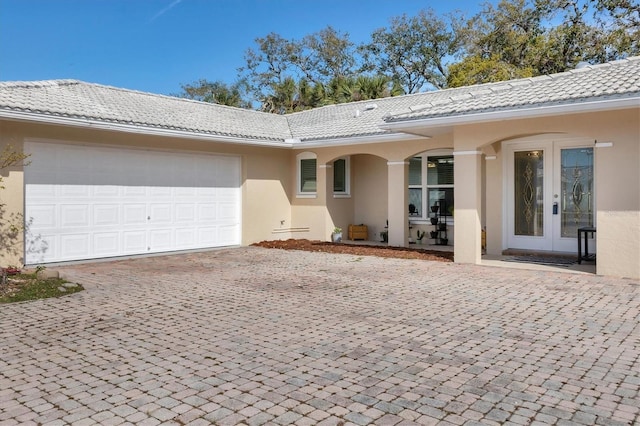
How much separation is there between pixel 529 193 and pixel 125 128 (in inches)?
370

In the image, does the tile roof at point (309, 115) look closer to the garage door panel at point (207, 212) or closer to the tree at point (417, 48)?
the garage door panel at point (207, 212)

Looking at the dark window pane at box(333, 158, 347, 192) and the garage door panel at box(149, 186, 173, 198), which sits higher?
the dark window pane at box(333, 158, 347, 192)

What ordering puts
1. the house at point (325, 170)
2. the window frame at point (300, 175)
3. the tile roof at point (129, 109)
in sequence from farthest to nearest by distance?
the window frame at point (300, 175) → the tile roof at point (129, 109) → the house at point (325, 170)

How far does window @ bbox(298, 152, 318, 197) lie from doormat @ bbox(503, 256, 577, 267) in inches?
264

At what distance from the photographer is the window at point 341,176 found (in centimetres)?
1667

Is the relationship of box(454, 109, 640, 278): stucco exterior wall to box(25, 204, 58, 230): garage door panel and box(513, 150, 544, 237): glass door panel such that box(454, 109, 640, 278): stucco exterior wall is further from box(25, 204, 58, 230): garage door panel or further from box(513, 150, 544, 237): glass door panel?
box(25, 204, 58, 230): garage door panel

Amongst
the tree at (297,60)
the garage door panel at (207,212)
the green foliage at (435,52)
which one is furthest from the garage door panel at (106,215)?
the tree at (297,60)

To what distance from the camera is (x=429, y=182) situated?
15.6 meters

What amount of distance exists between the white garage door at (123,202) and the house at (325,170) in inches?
1.2

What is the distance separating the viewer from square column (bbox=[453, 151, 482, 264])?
10.9 m

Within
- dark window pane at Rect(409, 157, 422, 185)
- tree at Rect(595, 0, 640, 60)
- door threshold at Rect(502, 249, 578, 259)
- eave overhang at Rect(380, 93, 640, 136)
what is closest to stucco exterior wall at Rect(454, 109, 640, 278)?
eave overhang at Rect(380, 93, 640, 136)

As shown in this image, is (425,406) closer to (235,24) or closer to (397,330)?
(397,330)

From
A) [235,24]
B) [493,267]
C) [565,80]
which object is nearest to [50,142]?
Answer: [493,267]

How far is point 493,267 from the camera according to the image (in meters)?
10.5
